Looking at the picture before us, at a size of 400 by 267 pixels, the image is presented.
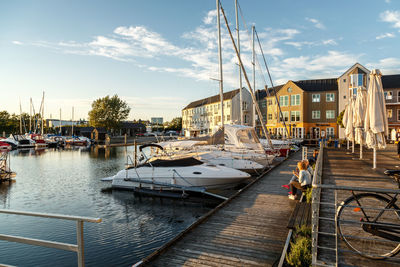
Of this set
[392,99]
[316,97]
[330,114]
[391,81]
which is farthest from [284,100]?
[391,81]

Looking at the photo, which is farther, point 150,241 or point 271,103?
point 271,103

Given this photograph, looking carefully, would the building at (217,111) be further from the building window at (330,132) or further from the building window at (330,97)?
the building window at (330,97)

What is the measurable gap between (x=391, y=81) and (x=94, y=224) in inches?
2373

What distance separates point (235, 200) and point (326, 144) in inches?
1363

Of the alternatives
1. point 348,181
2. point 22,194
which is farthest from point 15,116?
point 348,181

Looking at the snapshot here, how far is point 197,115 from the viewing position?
292 feet

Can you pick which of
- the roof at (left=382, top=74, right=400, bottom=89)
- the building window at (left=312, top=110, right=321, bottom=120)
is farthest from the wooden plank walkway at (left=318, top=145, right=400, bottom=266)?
the building window at (left=312, top=110, right=321, bottom=120)

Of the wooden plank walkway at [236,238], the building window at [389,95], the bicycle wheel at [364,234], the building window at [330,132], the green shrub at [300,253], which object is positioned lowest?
the wooden plank walkway at [236,238]

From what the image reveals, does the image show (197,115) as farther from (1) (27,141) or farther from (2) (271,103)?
(1) (27,141)

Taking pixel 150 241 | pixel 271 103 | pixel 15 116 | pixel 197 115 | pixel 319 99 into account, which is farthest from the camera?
pixel 15 116

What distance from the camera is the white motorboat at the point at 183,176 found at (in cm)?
1577

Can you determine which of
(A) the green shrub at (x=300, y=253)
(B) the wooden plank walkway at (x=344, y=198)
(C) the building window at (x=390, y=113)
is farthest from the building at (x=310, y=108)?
(A) the green shrub at (x=300, y=253)

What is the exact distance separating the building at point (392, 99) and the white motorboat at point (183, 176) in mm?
43093

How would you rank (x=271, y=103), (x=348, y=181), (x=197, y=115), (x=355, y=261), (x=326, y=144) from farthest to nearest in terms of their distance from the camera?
(x=197, y=115)
(x=271, y=103)
(x=326, y=144)
(x=348, y=181)
(x=355, y=261)
